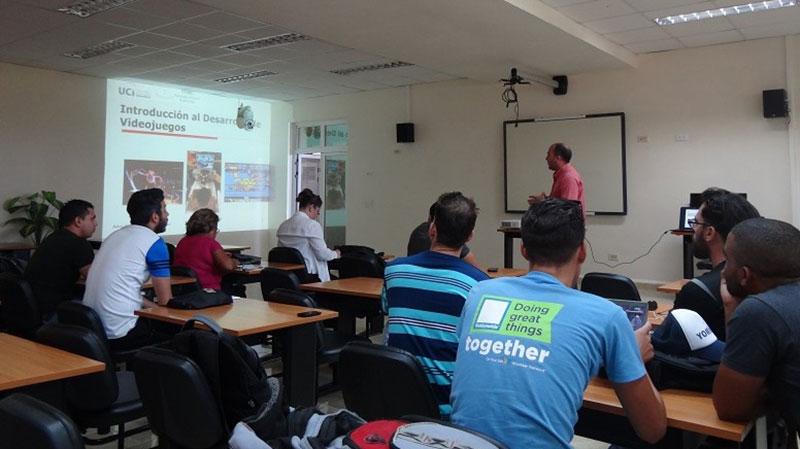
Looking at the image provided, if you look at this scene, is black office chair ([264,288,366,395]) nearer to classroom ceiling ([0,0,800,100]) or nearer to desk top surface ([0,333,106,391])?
desk top surface ([0,333,106,391])

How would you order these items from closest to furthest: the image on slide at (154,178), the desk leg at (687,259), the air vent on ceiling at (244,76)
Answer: the desk leg at (687,259)
the air vent on ceiling at (244,76)
the image on slide at (154,178)

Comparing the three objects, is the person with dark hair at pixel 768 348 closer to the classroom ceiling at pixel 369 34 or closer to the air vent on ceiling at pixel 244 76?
the classroom ceiling at pixel 369 34

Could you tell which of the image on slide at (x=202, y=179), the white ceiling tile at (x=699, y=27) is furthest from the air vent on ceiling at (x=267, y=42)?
the white ceiling tile at (x=699, y=27)

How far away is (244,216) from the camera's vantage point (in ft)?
33.9

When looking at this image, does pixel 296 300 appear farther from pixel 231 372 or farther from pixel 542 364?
pixel 542 364

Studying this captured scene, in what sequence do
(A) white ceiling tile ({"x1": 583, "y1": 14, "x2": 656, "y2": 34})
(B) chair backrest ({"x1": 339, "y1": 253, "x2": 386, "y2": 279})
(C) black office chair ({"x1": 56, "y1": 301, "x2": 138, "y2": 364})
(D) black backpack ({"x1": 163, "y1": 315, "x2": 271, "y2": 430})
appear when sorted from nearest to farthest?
(D) black backpack ({"x1": 163, "y1": 315, "x2": 271, "y2": 430}), (C) black office chair ({"x1": 56, "y1": 301, "x2": 138, "y2": 364}), (B) chair backrest ({"x1": 339, "y1": 253, "x2": 386, "y2": 279}), (A) white ceiling tile ({"x1": 583, "y1": 14, "x2": 656, "y2": 34})

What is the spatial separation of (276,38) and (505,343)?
231 inches

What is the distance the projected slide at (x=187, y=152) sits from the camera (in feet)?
28.4

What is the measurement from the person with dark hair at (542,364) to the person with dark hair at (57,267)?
3.15 metres

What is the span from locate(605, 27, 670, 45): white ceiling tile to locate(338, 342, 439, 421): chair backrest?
17.4 feet

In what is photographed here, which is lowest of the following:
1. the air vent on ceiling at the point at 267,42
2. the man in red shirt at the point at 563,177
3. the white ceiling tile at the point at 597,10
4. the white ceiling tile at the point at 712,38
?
the man in red shirt at the point at 563,177

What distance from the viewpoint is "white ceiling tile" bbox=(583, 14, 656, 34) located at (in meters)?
5.59

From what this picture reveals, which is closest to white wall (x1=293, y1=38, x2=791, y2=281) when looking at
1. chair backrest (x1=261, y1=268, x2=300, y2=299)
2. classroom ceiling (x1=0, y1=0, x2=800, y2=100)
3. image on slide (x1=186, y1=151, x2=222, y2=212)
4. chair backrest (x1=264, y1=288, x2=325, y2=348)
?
classroom ceiling (x1=0, y1=0, x2=800, y2=100)

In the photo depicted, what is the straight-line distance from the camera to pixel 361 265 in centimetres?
510
